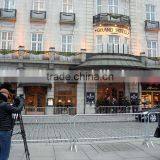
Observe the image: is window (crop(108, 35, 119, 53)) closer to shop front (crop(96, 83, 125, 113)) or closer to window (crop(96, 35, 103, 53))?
window (crop(96, 35, 103, 53))

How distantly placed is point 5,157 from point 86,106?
22389 millimetres

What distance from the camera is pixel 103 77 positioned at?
28.5 meters

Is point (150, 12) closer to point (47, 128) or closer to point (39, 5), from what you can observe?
point (39, 5)

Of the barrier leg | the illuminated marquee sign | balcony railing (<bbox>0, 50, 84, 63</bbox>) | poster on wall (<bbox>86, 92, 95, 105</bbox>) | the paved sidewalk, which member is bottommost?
the paved sidewalk

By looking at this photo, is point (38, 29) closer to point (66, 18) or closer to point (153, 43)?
point (66, 18)

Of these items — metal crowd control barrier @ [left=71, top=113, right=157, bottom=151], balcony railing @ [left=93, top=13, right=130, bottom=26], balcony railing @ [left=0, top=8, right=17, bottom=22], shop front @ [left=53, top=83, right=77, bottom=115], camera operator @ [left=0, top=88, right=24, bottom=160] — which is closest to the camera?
camera operator @ [left=0, top=88, right=24, bottom=160]

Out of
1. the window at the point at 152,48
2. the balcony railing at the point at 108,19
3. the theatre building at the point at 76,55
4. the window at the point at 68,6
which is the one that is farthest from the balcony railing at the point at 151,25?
the window at the point at 68,6

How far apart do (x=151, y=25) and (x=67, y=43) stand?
9512 millimetres

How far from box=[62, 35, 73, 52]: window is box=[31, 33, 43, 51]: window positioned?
2222mm

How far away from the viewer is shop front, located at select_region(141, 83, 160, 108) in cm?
3080

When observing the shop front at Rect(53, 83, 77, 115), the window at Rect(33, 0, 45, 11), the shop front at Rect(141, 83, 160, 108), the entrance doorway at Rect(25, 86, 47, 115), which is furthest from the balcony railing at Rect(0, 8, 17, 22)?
the shop front at Rect(141, 83, 160, 108)

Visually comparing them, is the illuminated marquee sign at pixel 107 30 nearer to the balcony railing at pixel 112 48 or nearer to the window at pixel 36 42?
the balcony railing at pixel 112 48

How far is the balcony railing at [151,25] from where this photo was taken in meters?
32.2

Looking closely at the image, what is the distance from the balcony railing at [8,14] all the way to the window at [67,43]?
5264 mm
